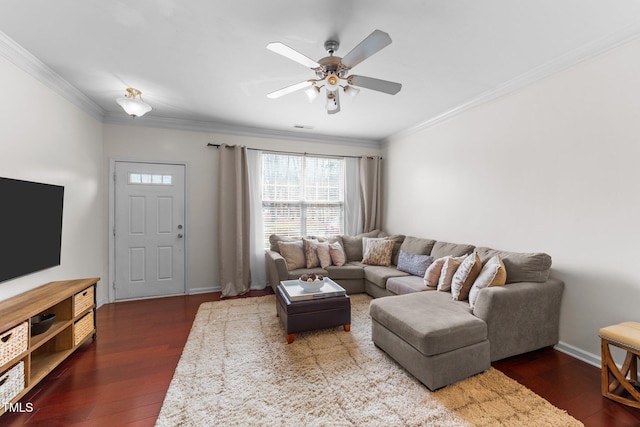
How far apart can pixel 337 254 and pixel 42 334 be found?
10.7 ft

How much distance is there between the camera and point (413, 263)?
12.4 feet

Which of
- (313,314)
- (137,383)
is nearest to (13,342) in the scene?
(137,383)

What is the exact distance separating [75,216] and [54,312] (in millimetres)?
1209

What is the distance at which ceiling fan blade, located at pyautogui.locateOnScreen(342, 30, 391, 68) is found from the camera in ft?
5.35

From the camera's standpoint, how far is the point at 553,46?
2.27 m

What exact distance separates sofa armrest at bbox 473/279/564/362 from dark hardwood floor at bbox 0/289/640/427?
5.7 inches

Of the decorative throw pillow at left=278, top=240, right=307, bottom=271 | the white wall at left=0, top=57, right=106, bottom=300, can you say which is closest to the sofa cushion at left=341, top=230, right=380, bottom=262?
the decorative throw pillow at left=278, top=240, right=307, bottom=271

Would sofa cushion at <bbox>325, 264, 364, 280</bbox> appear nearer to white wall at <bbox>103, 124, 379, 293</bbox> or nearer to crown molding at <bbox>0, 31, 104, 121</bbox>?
white wall at <bbox>103, 124, 379, 293</bbox>

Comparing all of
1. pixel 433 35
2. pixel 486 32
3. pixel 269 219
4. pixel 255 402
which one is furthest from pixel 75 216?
pixel 486 32

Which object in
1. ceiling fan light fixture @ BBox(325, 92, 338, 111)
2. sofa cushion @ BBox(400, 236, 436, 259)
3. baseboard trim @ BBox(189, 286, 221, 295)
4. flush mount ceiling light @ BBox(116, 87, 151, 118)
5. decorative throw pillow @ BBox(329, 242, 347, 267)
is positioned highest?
flush mount ceiling light @ BBox(116, 87, 151, 118)

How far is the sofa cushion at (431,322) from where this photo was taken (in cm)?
200

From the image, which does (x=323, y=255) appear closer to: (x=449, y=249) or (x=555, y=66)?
(x=449, y=249)

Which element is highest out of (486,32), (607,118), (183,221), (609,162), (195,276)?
(486,32)

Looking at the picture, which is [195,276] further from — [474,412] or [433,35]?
[433,35]
